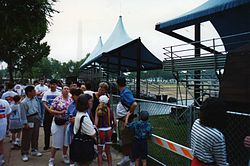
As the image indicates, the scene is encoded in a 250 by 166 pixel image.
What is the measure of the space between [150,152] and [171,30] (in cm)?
539

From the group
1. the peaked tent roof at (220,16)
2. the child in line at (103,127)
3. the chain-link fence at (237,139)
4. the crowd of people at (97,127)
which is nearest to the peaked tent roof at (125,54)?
the peaked tent roof at (220,16)

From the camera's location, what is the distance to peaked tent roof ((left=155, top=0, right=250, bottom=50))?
24.7 ft

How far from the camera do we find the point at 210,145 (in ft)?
8.39

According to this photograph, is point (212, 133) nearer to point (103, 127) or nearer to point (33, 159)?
point (103, 127)

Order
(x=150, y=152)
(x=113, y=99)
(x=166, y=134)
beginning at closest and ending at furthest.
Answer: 1. (x=150, y=152)
2. (x=166, y=134)
3. (x=113, y=99)

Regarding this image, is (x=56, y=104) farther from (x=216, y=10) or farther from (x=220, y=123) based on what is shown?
(x=216, y=10)

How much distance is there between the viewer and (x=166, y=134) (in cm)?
701

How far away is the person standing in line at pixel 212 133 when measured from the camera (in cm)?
251

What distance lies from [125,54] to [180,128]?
12757 millimetres

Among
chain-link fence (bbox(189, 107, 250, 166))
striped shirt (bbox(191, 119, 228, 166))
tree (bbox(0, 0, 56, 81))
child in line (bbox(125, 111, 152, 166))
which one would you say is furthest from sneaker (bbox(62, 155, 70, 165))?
tree (bbox(0, 0, 56, 81))

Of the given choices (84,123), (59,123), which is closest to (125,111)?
(84,123)

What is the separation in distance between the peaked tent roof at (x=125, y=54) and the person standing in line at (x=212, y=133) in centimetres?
1142

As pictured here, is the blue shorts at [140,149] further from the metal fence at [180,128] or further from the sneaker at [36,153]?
the sneaker at [36,153]

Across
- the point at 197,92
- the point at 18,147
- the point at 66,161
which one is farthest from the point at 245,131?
the point at 197,92
